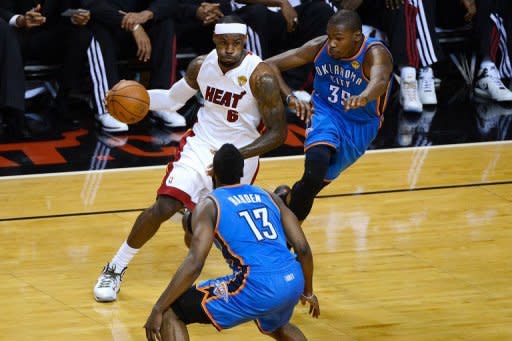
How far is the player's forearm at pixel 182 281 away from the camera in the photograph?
200 inches

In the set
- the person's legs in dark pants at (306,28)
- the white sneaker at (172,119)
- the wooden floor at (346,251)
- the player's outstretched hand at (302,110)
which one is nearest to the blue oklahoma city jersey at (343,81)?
the player's outstretched hand at (302,110)

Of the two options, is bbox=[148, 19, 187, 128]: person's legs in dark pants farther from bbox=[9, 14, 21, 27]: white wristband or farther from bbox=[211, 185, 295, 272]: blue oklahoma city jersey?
bbox=[211, 185, 295, 272]: blue oklahoma city jersey

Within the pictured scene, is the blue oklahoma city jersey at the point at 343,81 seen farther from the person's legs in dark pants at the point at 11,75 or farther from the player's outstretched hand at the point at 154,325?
the person's legs in dark pants at the point at 11,75

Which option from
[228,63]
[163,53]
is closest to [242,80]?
[228,63]

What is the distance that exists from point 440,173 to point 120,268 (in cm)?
350

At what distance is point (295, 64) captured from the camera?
7.35 m

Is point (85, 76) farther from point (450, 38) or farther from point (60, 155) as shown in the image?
point (450, 38)

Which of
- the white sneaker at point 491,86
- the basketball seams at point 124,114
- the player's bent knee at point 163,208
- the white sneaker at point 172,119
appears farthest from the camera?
the white sneaker at point 491,86

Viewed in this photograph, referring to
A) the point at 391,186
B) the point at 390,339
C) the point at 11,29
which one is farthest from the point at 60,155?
the point at 390,339

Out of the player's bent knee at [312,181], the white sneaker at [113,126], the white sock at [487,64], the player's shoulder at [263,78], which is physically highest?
the player's shoulder at [263,78]

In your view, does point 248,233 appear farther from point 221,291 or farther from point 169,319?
point 169,319

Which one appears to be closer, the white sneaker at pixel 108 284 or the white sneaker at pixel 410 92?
the white sneaker at pixel 108 284

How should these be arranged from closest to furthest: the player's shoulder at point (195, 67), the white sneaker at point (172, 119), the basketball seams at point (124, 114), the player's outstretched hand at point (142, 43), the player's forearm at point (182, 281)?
the player's forearm at point (182, 281) < the player's shoulder at point (195, 67) < the basketball seams at point (124, 114) < the player's outstretched hand at point (142, 43) < the white sneaker at point (172, 119)

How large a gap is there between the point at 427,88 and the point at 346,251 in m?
4.47
